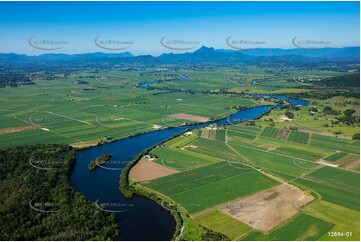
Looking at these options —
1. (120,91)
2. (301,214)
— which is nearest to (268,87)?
(120,91)

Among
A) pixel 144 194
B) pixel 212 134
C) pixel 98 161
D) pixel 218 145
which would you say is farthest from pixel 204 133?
pixel 144 194

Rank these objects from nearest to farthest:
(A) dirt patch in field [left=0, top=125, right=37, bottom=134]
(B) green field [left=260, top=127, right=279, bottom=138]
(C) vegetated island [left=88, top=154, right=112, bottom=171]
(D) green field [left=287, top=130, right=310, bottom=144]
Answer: (C) vegetated island [left=88, top=154, right=112, bottom=171] < (D) green field [left=287, top=130, right=310, bottom=144] < (B) green field [left=260, top=127, right=279, bottom=138] < (A) dirt patch in field [left=0, top=125, right=37, bottom=134]

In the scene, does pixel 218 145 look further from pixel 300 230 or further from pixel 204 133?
pixel 300 230

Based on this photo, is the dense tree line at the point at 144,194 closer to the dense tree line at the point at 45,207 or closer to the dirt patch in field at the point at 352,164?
the dense tree line at the point at 45,207

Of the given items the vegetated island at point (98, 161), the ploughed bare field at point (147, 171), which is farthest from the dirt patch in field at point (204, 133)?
the vegetated island at point (98, 161)

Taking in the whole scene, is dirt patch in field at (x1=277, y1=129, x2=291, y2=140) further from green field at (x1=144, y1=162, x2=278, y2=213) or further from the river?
the river

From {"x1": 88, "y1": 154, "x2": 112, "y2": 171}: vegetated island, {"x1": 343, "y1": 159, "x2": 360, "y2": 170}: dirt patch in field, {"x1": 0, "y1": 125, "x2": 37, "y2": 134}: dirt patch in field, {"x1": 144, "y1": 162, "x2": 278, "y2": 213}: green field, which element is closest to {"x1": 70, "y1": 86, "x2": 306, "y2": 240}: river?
{"x1": 88, "y1": 154, "x2": 112, "y2": 171}: vegetated island
